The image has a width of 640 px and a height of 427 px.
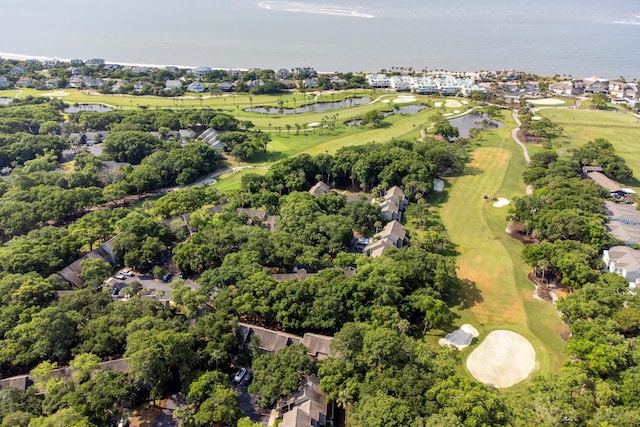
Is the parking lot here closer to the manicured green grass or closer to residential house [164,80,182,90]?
the manicured green grass

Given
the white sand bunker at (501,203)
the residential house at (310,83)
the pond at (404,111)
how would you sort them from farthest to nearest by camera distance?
the residential house at (310,83), the pond at (404,111), the white sand bunker at (501,203)

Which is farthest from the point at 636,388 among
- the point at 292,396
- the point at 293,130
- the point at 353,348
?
the point at 293,130

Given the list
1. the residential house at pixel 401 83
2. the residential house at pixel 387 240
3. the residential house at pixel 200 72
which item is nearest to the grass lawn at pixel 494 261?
the residential house at pixel 387 240

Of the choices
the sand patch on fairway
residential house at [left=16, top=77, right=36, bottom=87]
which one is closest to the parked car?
the sand patch on fairway

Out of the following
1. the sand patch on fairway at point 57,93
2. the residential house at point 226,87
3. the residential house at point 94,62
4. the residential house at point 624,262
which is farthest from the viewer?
the residential house at point 94,62

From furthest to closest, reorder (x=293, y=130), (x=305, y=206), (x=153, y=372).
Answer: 1. (x=293, y=130)
2. (x=305, y=206)
3. (x=153, y=372)

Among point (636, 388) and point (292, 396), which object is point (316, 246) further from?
point (636, 388)

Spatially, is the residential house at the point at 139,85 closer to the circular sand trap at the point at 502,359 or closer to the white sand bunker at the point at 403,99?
the white sand bunker at the point at 403,99
